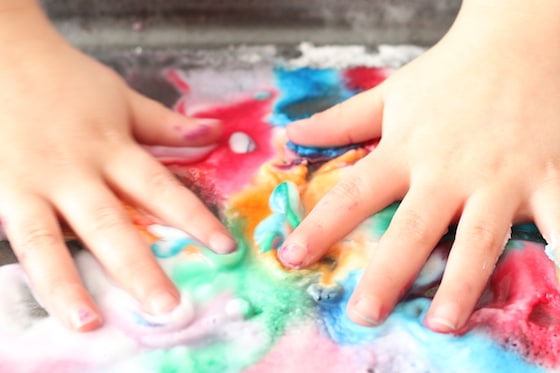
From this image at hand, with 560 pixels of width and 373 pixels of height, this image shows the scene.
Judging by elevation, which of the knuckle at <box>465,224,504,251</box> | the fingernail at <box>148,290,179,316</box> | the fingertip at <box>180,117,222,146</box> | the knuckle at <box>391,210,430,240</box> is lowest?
the fingernail at <box>148,290,179,316</box>

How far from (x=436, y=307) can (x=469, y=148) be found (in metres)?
0.17

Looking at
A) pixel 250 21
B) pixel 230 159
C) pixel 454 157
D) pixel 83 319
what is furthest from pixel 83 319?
pixel 250 21

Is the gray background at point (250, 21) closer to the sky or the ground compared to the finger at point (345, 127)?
closer to the sky

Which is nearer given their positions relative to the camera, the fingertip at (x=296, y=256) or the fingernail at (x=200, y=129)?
the fingertip at (x=296, y=256)

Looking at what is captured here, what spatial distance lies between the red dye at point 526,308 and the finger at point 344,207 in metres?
0.12

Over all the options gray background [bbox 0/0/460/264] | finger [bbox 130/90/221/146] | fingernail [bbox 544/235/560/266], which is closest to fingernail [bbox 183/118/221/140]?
finger [bbox 130/90/221/146]

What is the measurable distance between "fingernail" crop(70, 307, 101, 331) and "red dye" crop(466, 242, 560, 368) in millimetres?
288

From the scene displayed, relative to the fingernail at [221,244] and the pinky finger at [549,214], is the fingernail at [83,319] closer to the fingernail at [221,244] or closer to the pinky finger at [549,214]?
the fingernail at [221,244]

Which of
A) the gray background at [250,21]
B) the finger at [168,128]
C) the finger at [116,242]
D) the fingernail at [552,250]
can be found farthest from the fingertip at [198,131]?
the fingernail at [552,250]

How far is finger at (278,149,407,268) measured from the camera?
58 cm

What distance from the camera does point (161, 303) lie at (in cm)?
55

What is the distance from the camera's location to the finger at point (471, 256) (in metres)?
0.54

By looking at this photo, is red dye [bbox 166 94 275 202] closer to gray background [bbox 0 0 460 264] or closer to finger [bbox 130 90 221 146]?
finger [bbox 130 90 221 146]

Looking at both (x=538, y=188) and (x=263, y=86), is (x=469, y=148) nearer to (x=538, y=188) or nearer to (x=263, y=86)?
(x=538, y=188)
